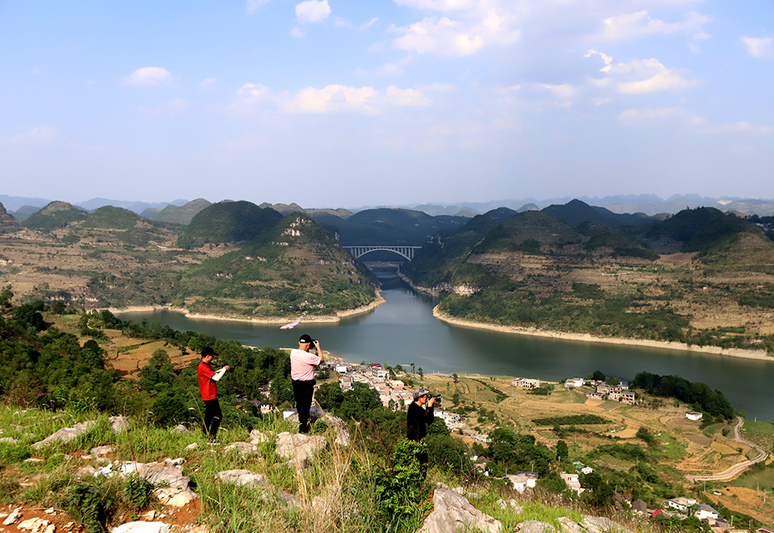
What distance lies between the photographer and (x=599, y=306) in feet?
236

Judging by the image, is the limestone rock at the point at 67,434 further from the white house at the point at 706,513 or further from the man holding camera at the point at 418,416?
the white house at the point at 706,513

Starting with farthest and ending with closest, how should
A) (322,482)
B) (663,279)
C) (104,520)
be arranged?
1. (663,279)
2. (322,482)
3. (104,520)

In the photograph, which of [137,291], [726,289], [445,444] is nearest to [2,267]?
[137,291]

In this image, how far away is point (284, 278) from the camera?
9500cm

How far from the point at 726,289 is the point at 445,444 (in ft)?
225

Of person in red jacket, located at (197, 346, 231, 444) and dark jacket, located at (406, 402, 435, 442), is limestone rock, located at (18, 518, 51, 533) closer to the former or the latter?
person in red jacket, located at (197, 346, 231, 444)

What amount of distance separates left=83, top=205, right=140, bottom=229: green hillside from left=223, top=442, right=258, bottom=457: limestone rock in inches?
5493

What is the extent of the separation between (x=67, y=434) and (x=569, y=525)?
495cm

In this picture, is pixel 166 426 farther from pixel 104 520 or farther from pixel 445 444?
pixel 445 444

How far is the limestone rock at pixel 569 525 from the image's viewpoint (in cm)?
444

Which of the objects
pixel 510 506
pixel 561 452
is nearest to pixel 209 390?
pixel 510 506

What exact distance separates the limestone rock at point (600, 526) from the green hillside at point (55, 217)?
161605 mm

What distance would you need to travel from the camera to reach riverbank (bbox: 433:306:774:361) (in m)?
54.3

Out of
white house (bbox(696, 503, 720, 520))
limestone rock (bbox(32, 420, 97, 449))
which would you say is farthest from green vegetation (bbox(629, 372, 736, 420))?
limestone rock (bbox(32, 420, 97, 449))
